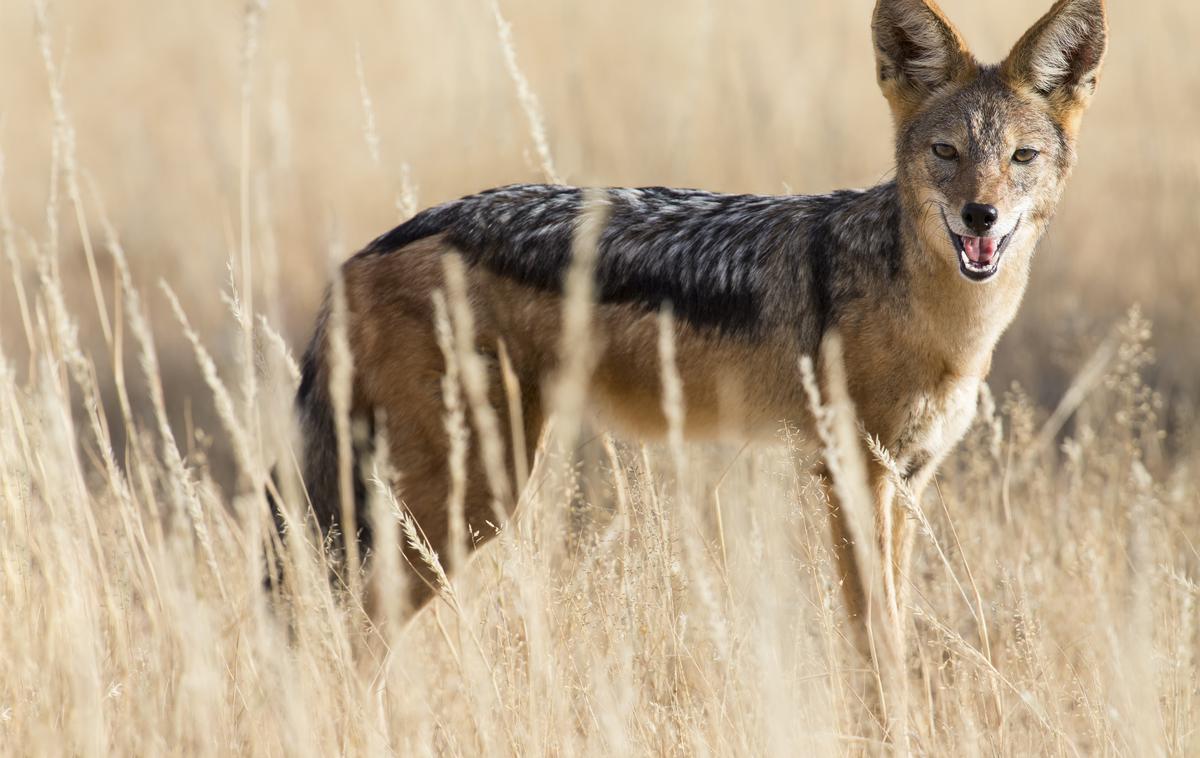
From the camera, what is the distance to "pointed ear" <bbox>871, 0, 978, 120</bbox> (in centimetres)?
410

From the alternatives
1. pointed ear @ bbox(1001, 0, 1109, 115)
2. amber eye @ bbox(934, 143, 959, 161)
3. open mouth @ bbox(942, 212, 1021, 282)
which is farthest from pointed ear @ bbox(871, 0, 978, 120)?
open mouth @ bbox(942, 212, 1021, 282)

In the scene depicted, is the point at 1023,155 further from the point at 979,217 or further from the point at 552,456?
the point at 552,456

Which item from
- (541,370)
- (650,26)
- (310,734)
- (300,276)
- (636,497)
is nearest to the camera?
(310,734)

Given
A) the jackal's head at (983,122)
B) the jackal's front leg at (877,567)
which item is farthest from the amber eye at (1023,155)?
the jackal's front leg at (877,567)

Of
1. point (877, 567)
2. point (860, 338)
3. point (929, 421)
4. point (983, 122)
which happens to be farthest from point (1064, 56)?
point (877, 567)

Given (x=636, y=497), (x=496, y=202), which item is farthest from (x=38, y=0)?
(x=636, y=497)

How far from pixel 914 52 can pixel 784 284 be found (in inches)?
33.6

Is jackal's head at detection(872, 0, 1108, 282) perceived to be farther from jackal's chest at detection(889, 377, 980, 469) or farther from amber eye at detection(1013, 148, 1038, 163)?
jackal's chest at detection(889, 377, 980, 469)

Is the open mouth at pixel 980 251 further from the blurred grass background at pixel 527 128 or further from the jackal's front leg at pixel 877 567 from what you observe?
the blurred grass background at pixel 527 128

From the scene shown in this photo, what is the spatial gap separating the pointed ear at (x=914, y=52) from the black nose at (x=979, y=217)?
0.61 meters

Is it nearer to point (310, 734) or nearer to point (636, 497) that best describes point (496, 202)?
point (636, 497)

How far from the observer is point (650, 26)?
11.8 meters

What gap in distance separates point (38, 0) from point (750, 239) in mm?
2277

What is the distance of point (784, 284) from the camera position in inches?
170
